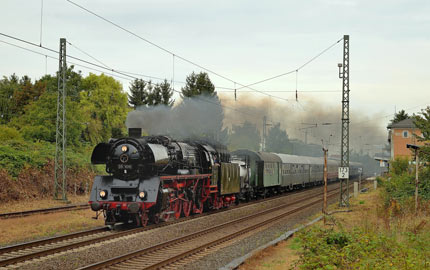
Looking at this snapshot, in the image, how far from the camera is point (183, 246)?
13.0 metres

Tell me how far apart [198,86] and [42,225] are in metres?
42.0

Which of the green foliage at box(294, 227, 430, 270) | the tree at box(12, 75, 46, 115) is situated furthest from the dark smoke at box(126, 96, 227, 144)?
the tree at box(12, 75, 46, 115)

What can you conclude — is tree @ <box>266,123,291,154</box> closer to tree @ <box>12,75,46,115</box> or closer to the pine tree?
the pine tree

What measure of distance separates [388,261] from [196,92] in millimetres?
49325

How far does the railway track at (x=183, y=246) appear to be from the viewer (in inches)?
412

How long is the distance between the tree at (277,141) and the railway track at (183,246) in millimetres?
63572

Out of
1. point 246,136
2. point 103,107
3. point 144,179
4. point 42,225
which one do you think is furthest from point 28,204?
point 246,136

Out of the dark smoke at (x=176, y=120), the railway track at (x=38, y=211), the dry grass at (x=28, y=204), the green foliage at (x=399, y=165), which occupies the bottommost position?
the dry grass at (x=28, y=204)

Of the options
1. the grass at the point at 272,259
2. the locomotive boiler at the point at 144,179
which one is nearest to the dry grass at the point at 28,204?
the locomotive boiler at the point at 144,179

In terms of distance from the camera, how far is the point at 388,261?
830 centimetres

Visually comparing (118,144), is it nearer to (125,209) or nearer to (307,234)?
(125,209)

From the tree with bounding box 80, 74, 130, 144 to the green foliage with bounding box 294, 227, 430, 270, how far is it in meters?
39.8

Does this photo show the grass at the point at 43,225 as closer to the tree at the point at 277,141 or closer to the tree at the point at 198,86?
the tree at the point at 198,86

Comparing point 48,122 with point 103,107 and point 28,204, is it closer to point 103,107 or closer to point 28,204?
point 28,204
